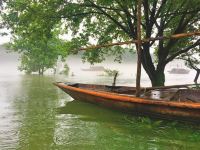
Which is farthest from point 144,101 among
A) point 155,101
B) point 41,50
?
point 41,50

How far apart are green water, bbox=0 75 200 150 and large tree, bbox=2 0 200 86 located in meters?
5.05

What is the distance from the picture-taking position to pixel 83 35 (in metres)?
18.5

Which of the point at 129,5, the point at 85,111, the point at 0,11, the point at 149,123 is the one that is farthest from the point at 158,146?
the point at 0,11

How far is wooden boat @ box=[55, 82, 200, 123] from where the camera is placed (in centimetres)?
1023

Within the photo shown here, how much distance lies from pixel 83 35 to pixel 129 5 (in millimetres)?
3790

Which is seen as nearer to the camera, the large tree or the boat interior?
the boat interior

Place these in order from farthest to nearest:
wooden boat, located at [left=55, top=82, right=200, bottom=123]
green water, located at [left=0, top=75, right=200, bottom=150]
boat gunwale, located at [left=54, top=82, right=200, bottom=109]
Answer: wooden boat, located at [left=55, top=82, right=200, bottom=123] < boat gunwale, located at [left=54, top=82, right=200, bottom=109] < green water, located at [left=0, top=75, right=200, bottom=150]

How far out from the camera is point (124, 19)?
693 inches

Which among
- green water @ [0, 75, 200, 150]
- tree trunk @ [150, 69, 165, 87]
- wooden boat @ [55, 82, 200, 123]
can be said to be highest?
tree trunk @ [150, 69, 165, 87]

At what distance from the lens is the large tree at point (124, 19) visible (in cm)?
1631

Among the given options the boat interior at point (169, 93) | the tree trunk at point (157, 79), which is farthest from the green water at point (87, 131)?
the tree trunk at point (157, 79)

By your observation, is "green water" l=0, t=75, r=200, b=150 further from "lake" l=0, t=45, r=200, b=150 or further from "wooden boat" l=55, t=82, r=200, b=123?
"wooden boat" l=55, t=82, r=200, b=123

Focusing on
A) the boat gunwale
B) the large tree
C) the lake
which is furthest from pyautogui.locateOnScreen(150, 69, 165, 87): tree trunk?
the boat gunwale

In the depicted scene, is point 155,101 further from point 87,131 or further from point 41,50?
point 41,50
